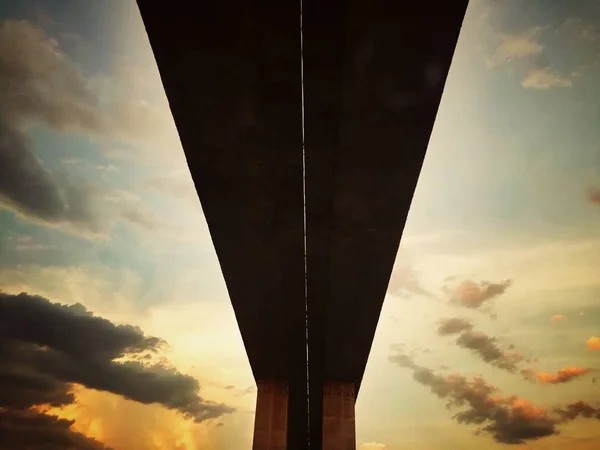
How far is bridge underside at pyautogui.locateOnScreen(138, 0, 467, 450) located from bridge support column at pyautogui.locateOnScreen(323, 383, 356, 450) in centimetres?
824

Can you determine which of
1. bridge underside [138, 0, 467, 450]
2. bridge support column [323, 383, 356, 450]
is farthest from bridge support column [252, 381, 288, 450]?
bridge underside [138, 0, 467, 450]

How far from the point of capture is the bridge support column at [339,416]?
20.9 meters

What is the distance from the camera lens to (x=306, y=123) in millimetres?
8773

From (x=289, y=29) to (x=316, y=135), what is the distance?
2.19 m

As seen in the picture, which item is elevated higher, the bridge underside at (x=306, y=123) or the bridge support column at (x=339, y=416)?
the bridge underside at (x=306, y=123)

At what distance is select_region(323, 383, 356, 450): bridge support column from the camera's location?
68.5 ft

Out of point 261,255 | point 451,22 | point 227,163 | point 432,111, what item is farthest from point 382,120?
point 261,255

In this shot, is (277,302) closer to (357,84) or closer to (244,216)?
(244,216)

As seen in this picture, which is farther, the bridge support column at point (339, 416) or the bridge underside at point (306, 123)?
the bridge support column at point (339, 416)

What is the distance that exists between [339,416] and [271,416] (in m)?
2.99

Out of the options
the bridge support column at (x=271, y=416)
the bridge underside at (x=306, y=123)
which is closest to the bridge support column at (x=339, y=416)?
the bridge support column at (x=271, y=416)

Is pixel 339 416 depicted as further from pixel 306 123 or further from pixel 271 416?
pixel 306 123

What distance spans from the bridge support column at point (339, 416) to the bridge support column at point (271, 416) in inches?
71.8

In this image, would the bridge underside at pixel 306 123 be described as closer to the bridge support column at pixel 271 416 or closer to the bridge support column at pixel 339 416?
the bridge support column at pixel 271 416
